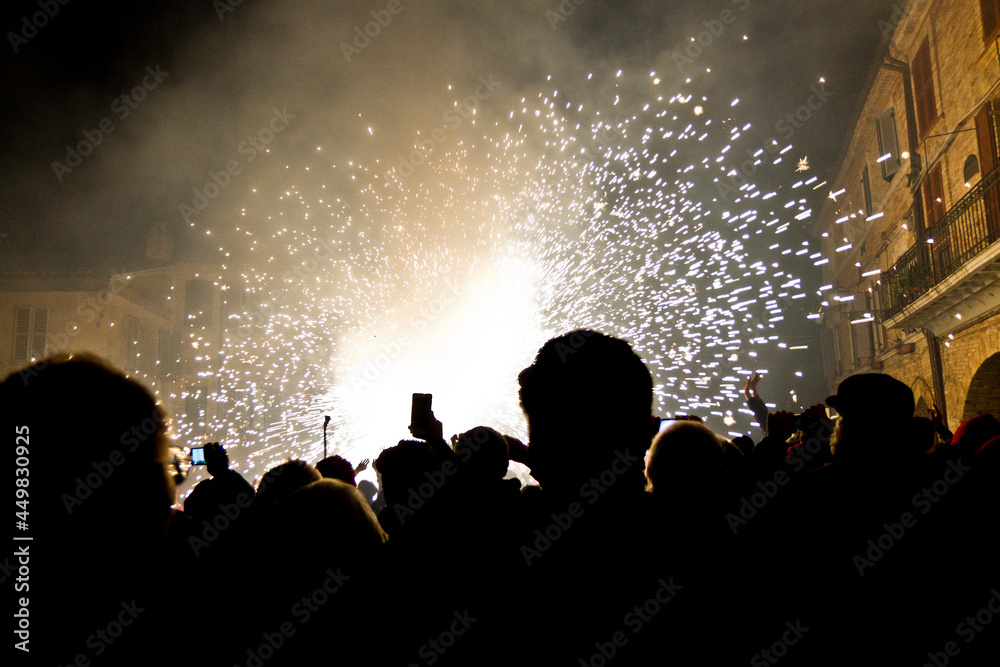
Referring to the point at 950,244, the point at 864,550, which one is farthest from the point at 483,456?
the point at 950,244

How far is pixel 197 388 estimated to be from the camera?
104ft

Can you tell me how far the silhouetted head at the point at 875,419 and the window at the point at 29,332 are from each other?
29705 millimetres

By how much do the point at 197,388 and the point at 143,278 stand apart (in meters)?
6.41

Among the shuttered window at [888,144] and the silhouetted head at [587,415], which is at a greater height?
the shuttered window at [888,144]

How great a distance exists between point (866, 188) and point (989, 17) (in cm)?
998

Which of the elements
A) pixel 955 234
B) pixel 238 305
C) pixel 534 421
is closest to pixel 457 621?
pixel 534 421

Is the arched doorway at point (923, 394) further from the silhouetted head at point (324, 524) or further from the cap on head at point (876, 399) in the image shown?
the silhouetted head at point (324, 524)

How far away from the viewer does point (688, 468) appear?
2381mm

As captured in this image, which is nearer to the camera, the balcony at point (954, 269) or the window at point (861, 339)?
the balcony at point (954, 269)

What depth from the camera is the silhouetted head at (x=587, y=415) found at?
1565 mm

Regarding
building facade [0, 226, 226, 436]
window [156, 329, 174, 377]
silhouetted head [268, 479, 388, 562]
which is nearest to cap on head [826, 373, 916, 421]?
silhouetted head [268, 479, 388, 562]

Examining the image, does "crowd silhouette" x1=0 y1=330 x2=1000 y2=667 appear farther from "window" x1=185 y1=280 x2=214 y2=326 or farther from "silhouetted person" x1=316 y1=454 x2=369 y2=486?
"window" x1=185 y1=280 x2=214 y2=326

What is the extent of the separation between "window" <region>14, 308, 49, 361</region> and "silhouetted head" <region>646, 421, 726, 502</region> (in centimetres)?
2930

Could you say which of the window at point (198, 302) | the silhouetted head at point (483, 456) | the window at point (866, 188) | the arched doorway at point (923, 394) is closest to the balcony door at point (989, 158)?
the arched doorway at point (923, 394)
